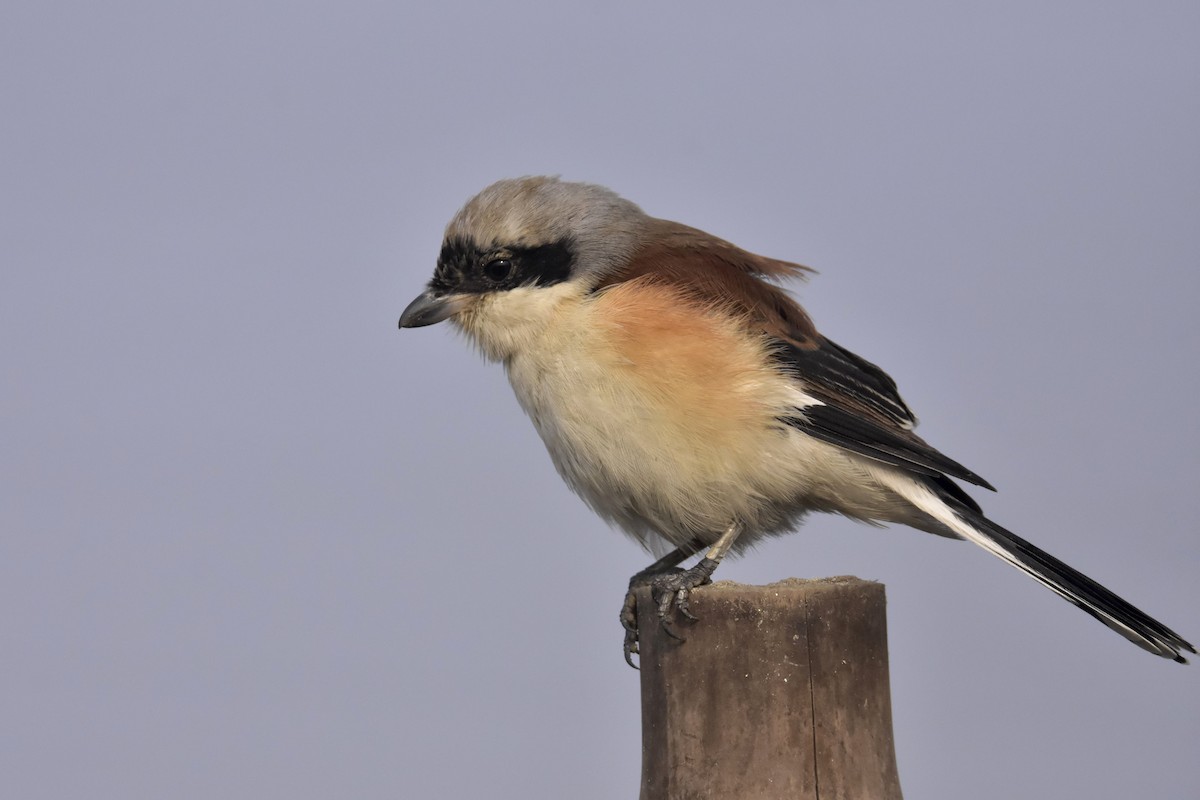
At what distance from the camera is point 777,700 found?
2.56 meters

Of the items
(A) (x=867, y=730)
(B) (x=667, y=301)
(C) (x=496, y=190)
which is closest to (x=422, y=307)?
(C) (x=496, y=190)

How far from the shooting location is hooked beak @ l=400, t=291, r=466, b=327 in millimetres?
3787

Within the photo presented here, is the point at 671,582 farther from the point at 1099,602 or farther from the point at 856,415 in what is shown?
the point at 1099,602

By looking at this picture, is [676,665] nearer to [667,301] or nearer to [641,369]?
[641,369]

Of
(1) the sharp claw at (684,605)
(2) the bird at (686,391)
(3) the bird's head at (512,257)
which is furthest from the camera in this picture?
(3) the bird's head at (512,257)

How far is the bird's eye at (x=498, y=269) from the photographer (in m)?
3.74

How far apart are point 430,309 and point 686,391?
95cm

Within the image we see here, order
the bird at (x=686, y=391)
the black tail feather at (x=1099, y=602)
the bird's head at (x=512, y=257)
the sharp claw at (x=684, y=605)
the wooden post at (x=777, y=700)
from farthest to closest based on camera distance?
1. the bird's head at (x=512, y=257)
2. the bird at (x=686, y=391)
3. the black tail feather at (x=1099, y=602)
4. the sharp claw at (x=684, y=605)
5. the wooden post at (x=777, y=700)

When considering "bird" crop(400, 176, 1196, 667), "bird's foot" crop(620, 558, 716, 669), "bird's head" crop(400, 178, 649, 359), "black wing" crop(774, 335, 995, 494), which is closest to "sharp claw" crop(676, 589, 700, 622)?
"bird's foot" crop(620, 558, 716, 669)

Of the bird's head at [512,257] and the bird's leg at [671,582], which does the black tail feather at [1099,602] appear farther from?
the bird's head at [512,257]

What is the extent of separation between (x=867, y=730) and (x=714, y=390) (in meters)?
1.05

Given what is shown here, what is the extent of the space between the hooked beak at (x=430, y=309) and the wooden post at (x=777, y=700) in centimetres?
148

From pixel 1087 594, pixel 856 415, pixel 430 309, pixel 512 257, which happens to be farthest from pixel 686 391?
pixel 1087 594

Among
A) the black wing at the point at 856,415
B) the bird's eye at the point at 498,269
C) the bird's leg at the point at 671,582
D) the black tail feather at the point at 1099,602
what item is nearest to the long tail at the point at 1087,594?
the black tail feather at the point at 1099,602
